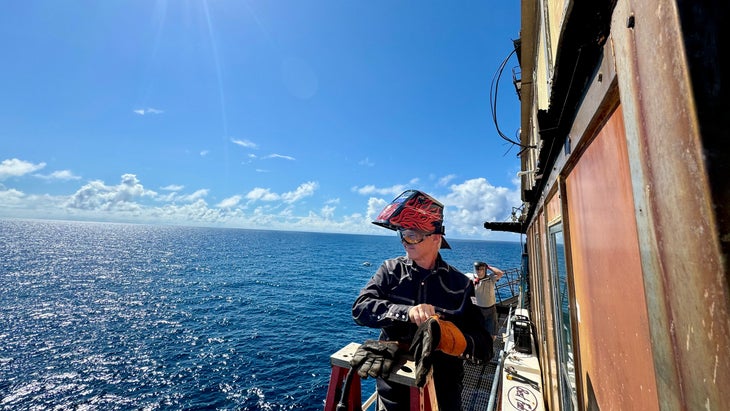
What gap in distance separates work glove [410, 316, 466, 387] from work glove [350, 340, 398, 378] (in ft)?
0.60

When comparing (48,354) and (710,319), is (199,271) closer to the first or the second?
(48,354)

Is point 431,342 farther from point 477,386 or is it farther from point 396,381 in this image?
point 477,386

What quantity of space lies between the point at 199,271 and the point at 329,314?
42.1 meters

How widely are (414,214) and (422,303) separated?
86 cm

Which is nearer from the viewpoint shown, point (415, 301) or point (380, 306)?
point (380, 306)

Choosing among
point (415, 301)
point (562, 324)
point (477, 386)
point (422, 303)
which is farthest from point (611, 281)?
point (477, 386)

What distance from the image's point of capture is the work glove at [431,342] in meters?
2.01

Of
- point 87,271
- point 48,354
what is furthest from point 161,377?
point 87,271

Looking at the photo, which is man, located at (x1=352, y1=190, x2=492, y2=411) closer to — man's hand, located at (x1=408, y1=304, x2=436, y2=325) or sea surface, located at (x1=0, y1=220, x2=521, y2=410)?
man's hand, located at (x1=408, y1=304, x2=436, y2=325)

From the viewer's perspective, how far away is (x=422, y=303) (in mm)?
2779

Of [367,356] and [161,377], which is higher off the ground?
[367,356]

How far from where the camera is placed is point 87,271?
197 feet

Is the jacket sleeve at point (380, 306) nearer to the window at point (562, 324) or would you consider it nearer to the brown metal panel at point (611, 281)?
the brown metal panel at point (611, 281)

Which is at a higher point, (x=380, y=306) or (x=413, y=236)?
(x=413, y=236)
